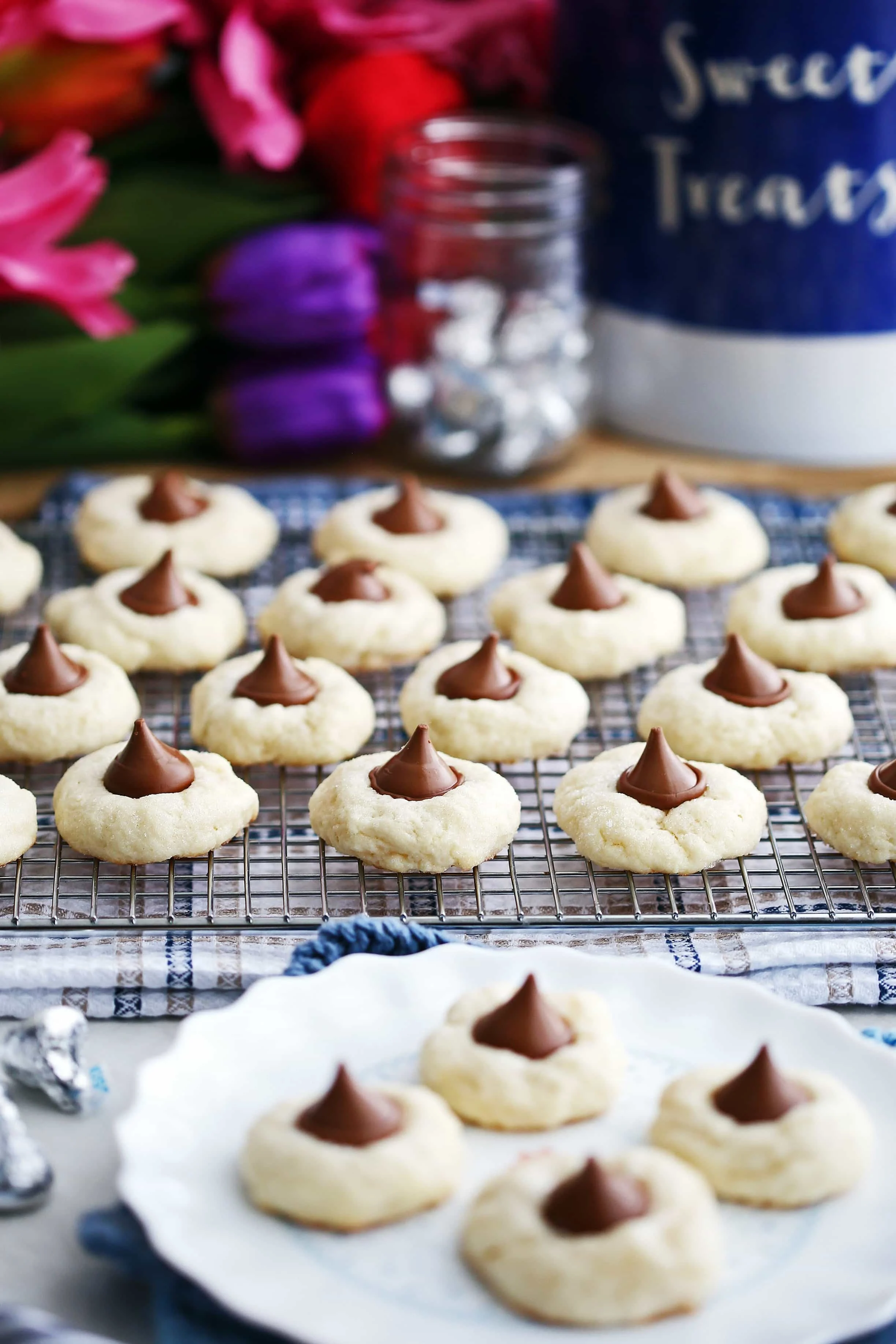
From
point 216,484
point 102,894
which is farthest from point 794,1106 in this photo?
point 216,484

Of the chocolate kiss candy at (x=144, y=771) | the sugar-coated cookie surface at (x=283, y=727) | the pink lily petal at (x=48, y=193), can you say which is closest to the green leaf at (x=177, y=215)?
the pink lily petal at (x=48, y=193)

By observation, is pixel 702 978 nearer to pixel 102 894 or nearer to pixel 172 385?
pixel 102 894

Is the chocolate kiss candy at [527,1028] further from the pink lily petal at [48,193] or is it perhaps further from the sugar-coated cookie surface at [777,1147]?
the pink lily petal at [48,193]

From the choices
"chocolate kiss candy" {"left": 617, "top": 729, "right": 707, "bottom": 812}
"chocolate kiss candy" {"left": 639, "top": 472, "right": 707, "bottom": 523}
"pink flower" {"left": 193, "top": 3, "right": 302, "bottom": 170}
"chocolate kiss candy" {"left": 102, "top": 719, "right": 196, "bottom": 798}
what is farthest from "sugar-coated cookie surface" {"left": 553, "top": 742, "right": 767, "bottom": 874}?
"pink flower" {"left": 193, "top": 3, "right": 302, "bottom": 170}

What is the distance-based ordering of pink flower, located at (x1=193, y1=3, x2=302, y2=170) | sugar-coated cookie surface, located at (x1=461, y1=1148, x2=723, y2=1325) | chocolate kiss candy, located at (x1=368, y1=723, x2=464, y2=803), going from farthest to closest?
pink flower, located at (x1=193, y1=3, x2=302, y2=170) < chocolate kiss candy, located at (x1=368, y1=723, x2=464, y2=803) < sugar-coated cookie surface, located at (x1=461, y1=1148, x2=723, y2=1325)

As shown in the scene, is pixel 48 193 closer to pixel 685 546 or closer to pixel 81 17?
pixel 81 17

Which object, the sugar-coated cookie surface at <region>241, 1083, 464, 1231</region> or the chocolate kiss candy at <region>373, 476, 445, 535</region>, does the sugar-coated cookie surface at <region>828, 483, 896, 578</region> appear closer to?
the chocolate kiss candy at <region>373, 476, 445, 535</region>
